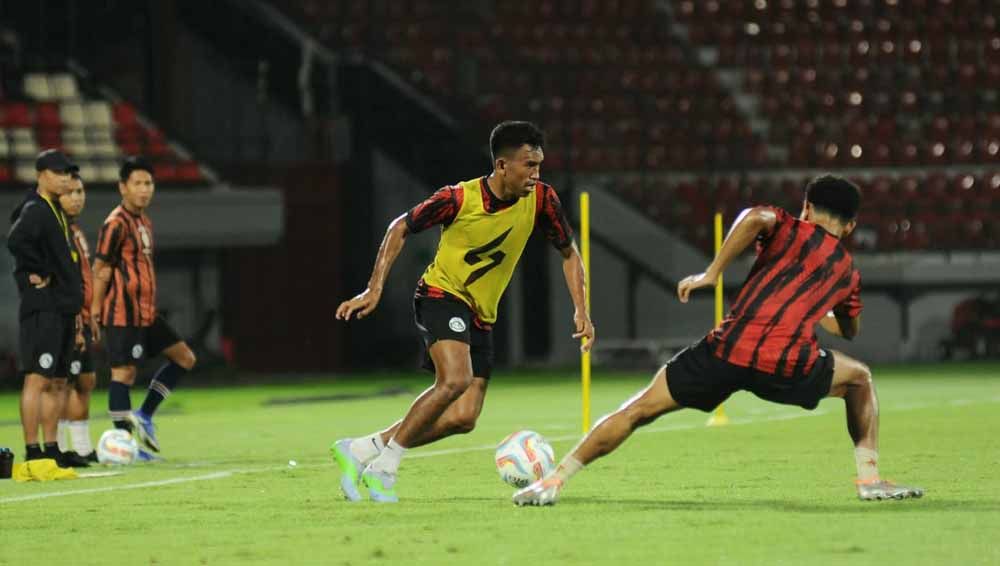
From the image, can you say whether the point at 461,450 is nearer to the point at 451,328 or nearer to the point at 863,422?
the point at 451,328

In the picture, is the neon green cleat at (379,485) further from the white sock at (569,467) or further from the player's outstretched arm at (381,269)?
the white sock at (569,467)

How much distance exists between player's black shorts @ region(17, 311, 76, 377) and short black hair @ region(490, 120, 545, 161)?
11.9ft

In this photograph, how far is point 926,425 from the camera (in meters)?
14.4

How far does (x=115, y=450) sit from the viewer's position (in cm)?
1222

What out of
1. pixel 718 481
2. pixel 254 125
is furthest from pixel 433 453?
pixel 254 125

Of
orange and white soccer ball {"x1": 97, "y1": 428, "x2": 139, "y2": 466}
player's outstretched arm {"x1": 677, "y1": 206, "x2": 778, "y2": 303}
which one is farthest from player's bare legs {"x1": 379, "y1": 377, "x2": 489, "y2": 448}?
orange and white soccer ball {"x1": 97, "y1": 428, "x2": 139, "y2": 466}

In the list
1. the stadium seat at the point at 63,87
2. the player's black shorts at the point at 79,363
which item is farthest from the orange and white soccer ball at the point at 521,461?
the stadium seat at the point at 63,87

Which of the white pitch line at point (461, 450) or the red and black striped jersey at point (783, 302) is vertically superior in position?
the red and black striped jersey at point (783, 302)

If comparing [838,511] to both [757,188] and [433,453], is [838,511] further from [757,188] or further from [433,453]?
[757,188]

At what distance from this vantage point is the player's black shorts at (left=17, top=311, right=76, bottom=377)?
37.8ft

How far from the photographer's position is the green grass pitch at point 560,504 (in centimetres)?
742

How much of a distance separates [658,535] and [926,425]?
7107mm

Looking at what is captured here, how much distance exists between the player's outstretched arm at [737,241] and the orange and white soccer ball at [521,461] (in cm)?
170

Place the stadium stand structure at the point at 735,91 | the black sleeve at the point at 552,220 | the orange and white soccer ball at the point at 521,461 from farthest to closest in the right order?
the stadium stand structure at the point at 735,91, the orange and white soccer ball at the point at 521,461, the black sleeve at the point at 552,220
